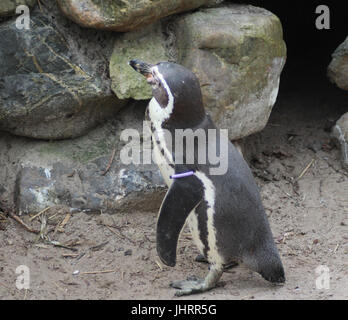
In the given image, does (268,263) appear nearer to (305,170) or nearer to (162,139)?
(162,139)

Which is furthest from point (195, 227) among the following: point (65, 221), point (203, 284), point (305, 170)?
point (305, 170)

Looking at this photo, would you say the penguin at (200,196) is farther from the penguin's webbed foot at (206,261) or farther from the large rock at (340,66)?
the large rock at (340,66)

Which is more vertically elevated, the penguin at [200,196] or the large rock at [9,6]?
the large rock at [9,6]

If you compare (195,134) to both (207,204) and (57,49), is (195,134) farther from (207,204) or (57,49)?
(57,49)

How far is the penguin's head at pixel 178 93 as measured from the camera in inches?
106

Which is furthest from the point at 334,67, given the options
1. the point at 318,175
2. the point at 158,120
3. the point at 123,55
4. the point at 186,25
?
the point at 158,120

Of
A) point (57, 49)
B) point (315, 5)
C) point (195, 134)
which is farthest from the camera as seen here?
point (315, 5)

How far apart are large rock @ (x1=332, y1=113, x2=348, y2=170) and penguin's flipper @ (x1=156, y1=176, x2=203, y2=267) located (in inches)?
63.1

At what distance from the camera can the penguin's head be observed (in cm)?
269

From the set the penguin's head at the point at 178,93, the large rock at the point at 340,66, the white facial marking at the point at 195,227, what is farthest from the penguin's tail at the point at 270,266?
the large rock at the point at 340,66

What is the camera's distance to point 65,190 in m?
3.51

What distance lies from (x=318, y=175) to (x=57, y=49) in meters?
1.85

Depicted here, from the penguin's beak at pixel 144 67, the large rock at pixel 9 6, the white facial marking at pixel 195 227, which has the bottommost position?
the white facial marking at pixel 195 227

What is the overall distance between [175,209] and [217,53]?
3.60 feet
